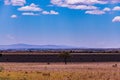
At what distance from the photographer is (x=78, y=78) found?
43.9 meters

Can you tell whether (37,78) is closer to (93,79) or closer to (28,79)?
(28,79)

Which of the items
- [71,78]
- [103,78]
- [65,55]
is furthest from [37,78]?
[65,55]

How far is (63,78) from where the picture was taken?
1719 inches

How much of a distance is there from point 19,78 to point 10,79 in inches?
78.8

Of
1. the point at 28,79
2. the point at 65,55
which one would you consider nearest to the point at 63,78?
the point at 28,79

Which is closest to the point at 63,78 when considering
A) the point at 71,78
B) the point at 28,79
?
the point at 71,78

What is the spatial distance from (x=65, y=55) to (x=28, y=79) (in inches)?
2813

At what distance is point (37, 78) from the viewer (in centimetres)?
4347

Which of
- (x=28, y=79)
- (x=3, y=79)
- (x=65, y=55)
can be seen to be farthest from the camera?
(x=65, y=55)

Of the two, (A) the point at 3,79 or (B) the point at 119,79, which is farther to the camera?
(B) the point at 119,79

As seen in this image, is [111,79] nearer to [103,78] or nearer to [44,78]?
[103,78]

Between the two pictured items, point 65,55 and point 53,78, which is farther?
point 65,55

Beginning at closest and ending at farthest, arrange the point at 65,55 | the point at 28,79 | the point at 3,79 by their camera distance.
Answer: the point at 3,79, the point at 28,79, the point at 65,55

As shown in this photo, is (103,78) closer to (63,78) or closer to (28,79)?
(63,78)
